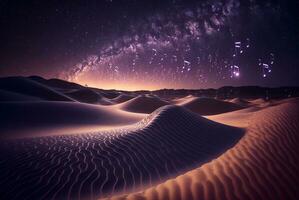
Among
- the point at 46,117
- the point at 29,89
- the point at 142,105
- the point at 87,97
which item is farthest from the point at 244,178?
the point at 87,97

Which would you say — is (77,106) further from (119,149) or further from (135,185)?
(135,185)

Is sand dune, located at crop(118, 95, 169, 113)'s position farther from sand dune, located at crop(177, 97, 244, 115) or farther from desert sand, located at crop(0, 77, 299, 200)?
desert sand, located at crop(0, 77, 299, 200)

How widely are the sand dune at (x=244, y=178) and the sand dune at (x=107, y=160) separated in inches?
52.3

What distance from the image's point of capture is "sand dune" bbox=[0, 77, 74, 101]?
29.5 meters

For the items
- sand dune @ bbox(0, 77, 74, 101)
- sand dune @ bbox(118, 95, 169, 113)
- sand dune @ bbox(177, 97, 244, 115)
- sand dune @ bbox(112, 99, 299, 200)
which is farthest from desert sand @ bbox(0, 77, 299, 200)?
sand dune @ bbox(0, 77, 74, 101)

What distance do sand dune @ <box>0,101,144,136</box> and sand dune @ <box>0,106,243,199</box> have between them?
14.6ft

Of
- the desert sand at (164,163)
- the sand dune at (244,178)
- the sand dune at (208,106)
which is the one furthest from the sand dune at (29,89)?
the sand dune at (244,178)

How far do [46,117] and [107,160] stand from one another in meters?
11.2

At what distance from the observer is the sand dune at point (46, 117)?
1473 cm

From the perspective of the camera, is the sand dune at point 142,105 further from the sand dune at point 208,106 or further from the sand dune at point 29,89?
the sand dune at point 29,89

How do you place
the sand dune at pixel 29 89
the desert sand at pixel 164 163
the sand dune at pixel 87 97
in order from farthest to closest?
1. the sand dune at pixel 87 97
2. the sand dune at pixel 29 89
3. the desert sand at pixel 164 163

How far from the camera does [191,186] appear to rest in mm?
4582

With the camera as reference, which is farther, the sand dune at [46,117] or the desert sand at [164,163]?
the sand dune at [46,117]

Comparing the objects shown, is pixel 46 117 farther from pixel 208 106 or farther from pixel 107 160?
pixel 208 106
